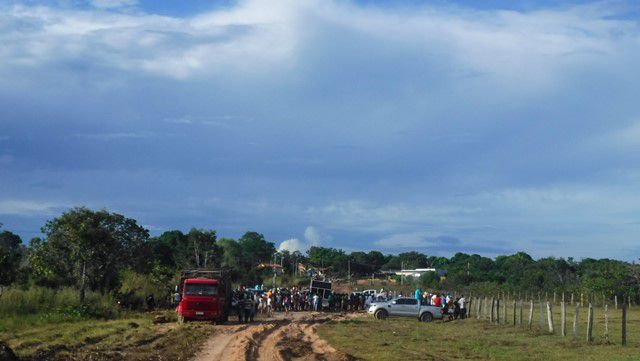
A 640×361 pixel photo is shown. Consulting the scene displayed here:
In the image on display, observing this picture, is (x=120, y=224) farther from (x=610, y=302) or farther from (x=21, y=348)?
(x=610, y=302)

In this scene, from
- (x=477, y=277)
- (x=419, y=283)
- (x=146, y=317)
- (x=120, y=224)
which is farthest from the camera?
(x=477, y=277)

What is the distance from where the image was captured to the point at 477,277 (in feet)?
339

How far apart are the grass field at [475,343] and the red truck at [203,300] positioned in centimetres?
550

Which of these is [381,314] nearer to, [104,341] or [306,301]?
[306,301]

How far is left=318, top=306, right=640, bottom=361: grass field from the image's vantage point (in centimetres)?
2309

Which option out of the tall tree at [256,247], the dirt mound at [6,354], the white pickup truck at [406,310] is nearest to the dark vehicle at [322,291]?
the white pickup truck at [406,310]

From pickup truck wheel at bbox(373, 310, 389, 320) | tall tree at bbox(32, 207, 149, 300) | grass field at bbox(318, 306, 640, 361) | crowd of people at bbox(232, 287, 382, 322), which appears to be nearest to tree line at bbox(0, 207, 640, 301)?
tall tree at bbox(32, 207, 149, 300)

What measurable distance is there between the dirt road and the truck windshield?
4.88m

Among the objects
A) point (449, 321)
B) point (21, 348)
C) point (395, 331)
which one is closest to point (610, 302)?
point (449, 321)

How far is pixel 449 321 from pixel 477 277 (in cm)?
5977

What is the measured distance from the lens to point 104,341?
24531 millimetres

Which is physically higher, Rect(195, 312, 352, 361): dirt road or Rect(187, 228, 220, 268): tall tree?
Rect(187, 228, 220, 268): tall tree

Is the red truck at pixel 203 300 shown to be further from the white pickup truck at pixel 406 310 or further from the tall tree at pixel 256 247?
the tall tree at pixel 256 247

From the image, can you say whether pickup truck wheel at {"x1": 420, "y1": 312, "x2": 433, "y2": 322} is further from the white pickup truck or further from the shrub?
the shrub
